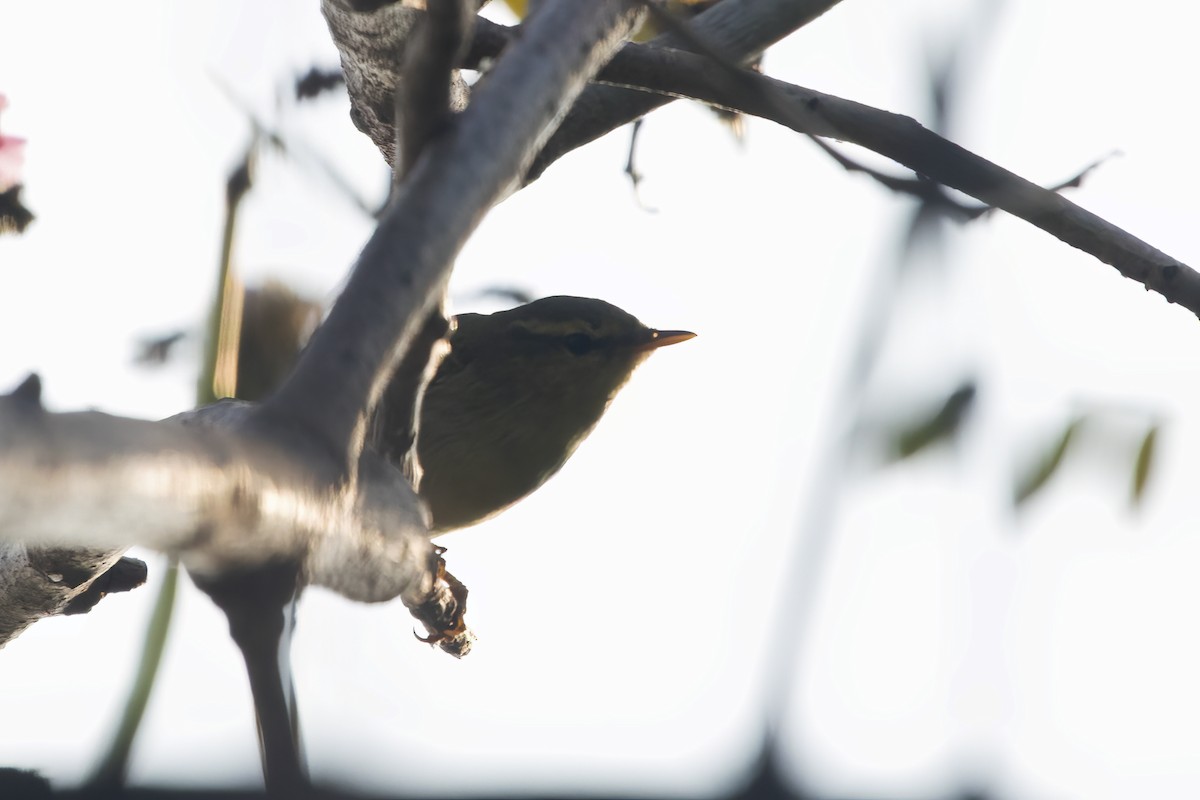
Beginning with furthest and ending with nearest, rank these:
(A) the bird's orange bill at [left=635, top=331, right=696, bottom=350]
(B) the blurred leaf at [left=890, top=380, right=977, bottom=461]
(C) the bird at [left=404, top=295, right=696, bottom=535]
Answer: (A) the bird's orange bill at [left=635, top=331, right=696, bottom=350], (C) the bird at [left=404, top=295, right=696, bottom=535], (B) the blurred leaf at [left=890, top=380, right=977, bottom=461]

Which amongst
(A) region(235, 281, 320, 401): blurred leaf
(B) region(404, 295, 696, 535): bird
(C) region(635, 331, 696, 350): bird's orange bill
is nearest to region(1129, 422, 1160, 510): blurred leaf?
(A) region(235, 281, 320, 401): blurred leaf

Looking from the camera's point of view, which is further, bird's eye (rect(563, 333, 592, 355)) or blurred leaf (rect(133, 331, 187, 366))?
bird's eye (rect(563, 333, 592, 355))

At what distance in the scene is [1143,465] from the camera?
1.29 meters

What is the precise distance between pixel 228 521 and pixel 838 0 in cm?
264

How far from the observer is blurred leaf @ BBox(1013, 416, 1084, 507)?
1.18m

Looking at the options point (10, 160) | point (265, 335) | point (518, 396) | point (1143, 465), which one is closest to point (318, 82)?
point (265, 335)

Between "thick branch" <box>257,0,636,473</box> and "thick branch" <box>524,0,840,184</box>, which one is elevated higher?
"thick branch" <box>524,0,840,184</box>

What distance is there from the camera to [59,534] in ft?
2.20

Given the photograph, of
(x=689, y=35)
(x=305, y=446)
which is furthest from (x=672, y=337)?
(x=305, y=446)

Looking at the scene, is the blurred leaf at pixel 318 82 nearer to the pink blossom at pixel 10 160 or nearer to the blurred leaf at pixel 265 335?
the blurred leaf at pixel 265 335

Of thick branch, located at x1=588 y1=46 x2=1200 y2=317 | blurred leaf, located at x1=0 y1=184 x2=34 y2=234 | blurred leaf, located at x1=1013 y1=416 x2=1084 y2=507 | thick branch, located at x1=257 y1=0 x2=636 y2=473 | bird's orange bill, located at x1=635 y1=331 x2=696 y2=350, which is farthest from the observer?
bird's orange bill, located at x1=635 y1=331 x2=696 y2=350

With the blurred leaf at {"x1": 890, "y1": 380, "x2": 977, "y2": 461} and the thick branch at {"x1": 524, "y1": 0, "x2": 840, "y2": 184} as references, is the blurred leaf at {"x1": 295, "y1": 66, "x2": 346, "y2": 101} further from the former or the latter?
the blurred leaf at {"x1": 890, "y1": 380, "x2": 977, "y2": 461}

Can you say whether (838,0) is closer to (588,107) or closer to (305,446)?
(588,107)

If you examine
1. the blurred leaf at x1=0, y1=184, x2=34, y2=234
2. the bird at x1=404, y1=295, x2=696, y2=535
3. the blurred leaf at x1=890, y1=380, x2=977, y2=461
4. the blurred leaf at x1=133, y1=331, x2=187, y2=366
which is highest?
the bird at x1=404, y1=295, x2=696, y2=535
